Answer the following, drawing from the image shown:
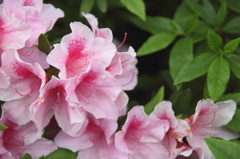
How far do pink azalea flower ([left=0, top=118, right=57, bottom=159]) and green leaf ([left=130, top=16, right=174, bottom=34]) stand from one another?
2.04 ft

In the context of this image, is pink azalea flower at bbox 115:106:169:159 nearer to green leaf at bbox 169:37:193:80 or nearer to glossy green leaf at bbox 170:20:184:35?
green leaf at bbox 169:37:193:80

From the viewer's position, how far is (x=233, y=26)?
1.79 meters

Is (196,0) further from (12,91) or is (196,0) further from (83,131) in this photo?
(12,91)

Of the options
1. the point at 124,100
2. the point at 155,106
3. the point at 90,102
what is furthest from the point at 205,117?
the point at 90,102

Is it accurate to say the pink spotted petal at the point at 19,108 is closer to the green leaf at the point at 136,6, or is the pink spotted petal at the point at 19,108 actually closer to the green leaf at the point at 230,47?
the green leaf at the point at 136,6

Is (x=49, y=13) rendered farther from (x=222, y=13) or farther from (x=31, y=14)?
(x=222, y=13)

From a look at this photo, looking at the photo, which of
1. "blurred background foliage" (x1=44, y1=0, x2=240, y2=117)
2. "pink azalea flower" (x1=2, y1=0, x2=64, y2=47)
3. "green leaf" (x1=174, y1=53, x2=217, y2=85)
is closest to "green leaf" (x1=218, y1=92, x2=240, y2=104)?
"blurred background foliage" (x1=44, y1=0, x2=240, y2=117)

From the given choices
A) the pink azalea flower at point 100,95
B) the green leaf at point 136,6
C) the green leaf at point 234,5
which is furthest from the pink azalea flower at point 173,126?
the green leaf at point 234,5

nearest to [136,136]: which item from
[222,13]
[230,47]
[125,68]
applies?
[125,68]

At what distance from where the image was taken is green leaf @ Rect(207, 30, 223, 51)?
1.63 meters

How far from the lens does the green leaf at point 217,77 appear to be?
61.3 inches

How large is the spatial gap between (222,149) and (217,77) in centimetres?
31

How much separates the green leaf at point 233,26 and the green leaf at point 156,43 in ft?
0.68

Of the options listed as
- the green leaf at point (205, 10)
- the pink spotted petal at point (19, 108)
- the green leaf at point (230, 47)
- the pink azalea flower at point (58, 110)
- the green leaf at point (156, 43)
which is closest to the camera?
the pink azalea flower at point (58, 110)
